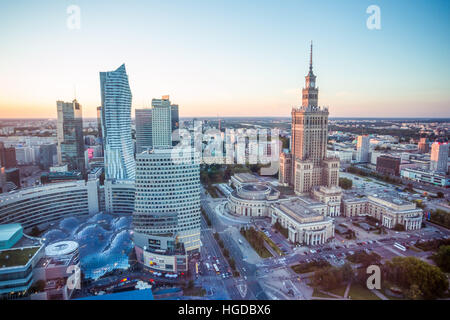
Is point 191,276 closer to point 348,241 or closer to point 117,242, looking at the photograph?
point 117,242

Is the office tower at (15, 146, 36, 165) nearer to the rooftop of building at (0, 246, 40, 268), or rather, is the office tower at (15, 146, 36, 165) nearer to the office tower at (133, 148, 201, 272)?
the rooftop of building at (0, 246, 40, 268)

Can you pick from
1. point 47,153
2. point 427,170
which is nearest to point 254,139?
point 427,170

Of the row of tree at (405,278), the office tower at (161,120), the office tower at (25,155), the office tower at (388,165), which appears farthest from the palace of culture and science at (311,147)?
the office tower at (25,155)

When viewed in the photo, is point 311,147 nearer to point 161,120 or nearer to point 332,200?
point 332,200

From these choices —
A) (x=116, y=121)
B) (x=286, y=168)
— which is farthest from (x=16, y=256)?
(x=286, y=168)

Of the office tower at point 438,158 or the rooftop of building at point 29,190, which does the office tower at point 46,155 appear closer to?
A: the rooftop of building at point 29,190
